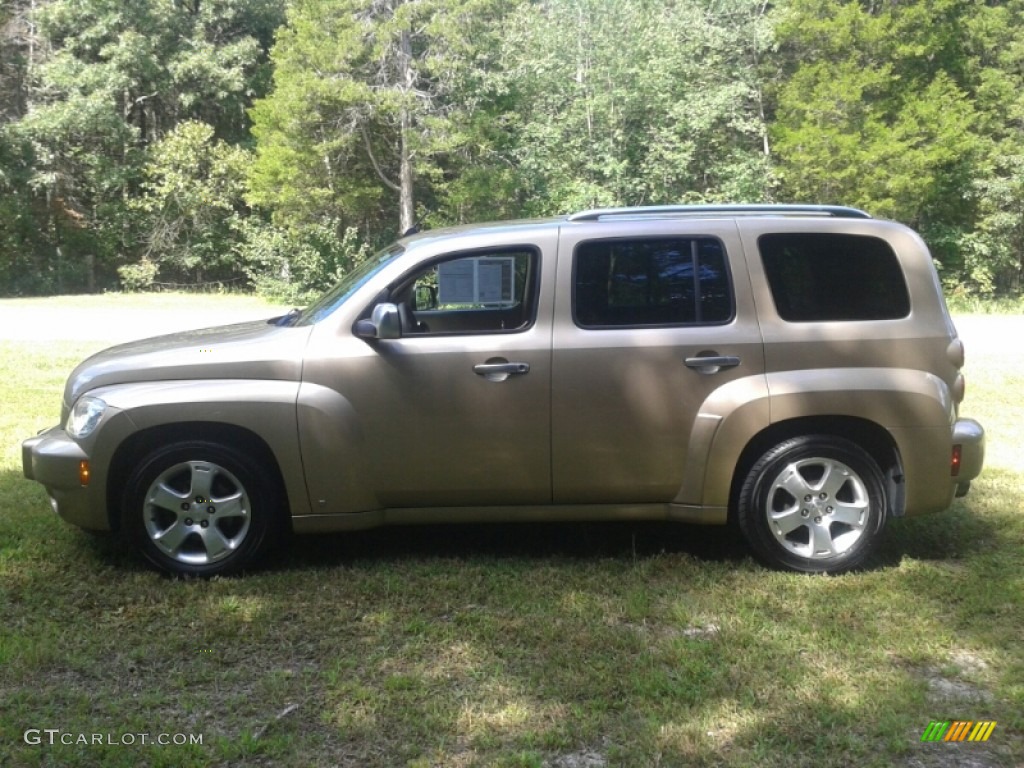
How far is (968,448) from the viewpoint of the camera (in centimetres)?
487

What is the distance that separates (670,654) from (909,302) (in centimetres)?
228

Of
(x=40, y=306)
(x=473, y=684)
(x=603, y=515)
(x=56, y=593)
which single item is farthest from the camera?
(x=40, y=306)

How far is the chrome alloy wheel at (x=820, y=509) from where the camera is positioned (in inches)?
191

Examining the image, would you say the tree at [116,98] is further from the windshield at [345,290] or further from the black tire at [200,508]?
the black tire at [200,508]

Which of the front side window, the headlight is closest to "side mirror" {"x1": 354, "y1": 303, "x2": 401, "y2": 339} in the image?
the front side window

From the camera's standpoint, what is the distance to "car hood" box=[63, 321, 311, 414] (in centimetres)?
476

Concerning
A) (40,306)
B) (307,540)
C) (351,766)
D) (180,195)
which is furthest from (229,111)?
(351,766)

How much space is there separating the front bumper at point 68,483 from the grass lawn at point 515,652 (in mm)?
325

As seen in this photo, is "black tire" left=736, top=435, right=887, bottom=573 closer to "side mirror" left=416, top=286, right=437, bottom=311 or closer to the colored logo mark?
the colored logo mark

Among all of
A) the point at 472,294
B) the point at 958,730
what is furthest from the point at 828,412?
the point at 472,294

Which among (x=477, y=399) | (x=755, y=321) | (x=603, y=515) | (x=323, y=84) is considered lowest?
(x=603, y=515)

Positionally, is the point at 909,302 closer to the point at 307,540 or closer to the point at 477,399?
the point at 477,399

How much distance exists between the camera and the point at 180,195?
32688mm

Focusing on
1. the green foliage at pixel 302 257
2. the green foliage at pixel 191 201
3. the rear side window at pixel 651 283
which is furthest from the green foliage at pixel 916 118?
the rear side window at pixel 651 283
